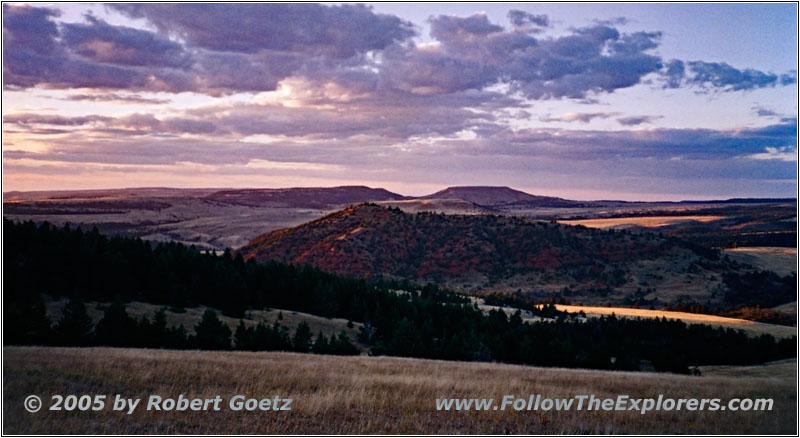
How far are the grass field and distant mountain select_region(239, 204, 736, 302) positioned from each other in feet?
364

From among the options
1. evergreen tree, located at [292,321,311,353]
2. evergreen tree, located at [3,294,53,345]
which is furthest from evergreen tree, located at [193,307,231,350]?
evergreen tree, located at [3,294,53,345]

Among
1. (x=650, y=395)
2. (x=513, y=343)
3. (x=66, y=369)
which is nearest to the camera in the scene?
(x=66, y=369)

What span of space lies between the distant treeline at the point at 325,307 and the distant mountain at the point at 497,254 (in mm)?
60996

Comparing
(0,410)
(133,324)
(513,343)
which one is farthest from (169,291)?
(0,410)

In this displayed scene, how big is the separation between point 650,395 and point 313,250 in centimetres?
15047

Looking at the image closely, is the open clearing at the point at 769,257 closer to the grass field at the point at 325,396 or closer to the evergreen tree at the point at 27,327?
the grass field at the point at 325,396

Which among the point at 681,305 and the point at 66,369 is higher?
the point at 66,369

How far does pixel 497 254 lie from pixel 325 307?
96.4 metres

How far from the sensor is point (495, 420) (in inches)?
607

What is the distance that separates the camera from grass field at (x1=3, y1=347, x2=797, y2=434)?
14.0m

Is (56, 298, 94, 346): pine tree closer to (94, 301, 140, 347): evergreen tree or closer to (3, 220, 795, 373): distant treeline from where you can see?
(94, 301, 140, 347): evergreen tree

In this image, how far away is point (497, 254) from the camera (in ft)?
522

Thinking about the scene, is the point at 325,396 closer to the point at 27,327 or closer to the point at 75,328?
the point at 27,327

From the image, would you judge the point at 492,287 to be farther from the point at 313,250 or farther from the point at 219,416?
the point at 219,416
